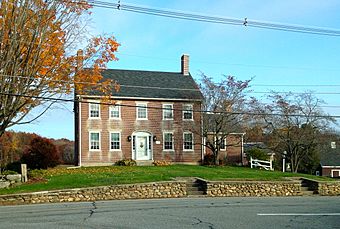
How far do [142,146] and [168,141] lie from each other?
7.40ft

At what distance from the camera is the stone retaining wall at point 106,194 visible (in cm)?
2086

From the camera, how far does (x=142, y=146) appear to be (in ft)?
124

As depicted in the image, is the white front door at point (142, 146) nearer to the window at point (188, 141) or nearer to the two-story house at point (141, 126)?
the two-story house at point (141, 126)

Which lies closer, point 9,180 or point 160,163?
point 9,180

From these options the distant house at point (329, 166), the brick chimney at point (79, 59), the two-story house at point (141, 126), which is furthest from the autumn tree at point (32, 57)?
the distant house at point (329, 166)

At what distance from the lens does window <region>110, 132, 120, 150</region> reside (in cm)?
3688

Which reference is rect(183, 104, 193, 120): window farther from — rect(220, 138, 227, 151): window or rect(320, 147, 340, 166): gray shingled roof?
rect(320, 147, 340, 166): gray shingled roof

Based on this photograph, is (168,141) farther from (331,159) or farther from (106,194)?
(331,159)

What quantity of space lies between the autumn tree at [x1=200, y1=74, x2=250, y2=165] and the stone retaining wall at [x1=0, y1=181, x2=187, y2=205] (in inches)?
541

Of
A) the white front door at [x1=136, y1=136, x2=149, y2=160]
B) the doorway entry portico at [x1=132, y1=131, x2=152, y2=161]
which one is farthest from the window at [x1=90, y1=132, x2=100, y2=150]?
the white front door at [x1=136, y1=136, x2=149, y2=160]

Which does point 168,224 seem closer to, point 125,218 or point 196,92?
point 125,218

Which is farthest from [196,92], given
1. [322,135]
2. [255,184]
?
[255,184]

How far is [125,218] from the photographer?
13141 millimetres

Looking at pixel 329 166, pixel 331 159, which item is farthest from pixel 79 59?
pixel 331 159
